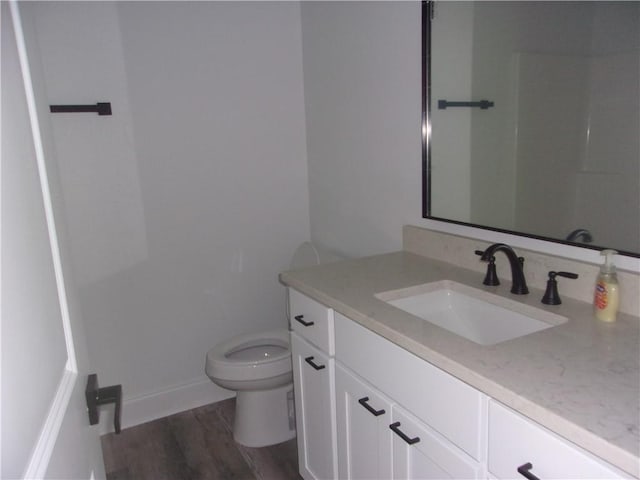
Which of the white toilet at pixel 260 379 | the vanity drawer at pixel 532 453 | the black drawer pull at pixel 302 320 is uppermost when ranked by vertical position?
the vanity drawer at pixel 532 453

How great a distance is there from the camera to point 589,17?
1297mm

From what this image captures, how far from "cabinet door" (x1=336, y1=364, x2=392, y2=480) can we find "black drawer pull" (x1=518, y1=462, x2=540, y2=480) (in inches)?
16.8

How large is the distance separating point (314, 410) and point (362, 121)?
1.22 metres

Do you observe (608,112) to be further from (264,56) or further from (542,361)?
(264,56)

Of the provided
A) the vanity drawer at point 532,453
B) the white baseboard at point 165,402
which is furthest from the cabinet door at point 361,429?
the white baseboard at point 165,402

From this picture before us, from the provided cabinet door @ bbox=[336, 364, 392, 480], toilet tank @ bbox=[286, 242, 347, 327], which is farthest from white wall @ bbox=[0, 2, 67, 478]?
toilet tank @ bbox=[286, 242, 347, 327]

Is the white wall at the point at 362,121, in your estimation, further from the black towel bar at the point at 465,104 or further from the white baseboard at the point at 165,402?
the white baseboard at the point at 165,402

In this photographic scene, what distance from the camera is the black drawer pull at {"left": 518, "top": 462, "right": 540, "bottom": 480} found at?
825 mm

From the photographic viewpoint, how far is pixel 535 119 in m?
1.45

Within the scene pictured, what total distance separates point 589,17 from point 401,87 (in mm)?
698

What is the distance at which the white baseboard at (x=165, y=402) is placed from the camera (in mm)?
2402

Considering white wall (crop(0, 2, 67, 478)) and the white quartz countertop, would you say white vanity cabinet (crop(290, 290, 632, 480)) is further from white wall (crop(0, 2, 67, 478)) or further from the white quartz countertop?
white wall (crop(0, 2, 67, 478))

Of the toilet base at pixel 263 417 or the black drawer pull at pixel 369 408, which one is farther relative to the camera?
the toilet base at pixel 263 417

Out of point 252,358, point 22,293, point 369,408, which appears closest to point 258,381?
point 252,358
